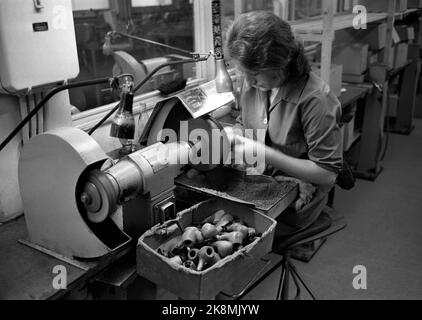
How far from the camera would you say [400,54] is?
3.72m

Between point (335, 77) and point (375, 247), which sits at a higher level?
point (335, 77)

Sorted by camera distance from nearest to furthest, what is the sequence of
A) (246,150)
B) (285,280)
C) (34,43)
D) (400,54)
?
(34,43), (246,150), (285,280), (400,54)

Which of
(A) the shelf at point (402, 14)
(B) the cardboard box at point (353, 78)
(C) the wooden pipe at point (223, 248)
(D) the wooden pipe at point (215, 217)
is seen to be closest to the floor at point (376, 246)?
(B) the cardboard box at point (353, 78)

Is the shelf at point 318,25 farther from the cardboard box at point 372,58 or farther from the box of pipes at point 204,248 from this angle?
the box of pipes at point 204,248

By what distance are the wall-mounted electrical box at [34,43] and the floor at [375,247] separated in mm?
1176

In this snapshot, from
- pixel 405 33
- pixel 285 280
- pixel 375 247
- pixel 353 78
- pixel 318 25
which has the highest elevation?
pixel 318 25

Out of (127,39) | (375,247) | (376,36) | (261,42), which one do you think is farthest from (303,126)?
(376,36)

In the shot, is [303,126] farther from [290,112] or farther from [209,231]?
[209,231]

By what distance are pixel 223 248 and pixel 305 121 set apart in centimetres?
57

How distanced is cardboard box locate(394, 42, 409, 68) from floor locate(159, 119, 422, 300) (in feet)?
3.24

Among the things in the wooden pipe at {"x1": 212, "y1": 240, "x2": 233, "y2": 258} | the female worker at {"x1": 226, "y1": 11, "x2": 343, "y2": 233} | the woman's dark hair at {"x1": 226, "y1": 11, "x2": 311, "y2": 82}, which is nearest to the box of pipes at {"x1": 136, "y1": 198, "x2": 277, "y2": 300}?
the wooden pipe at {"x1": 212, "y1": 240, "x2": 233, "y2": 258}

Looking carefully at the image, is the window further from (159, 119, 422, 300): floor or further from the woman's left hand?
(159, 119, 422, 300): floor
